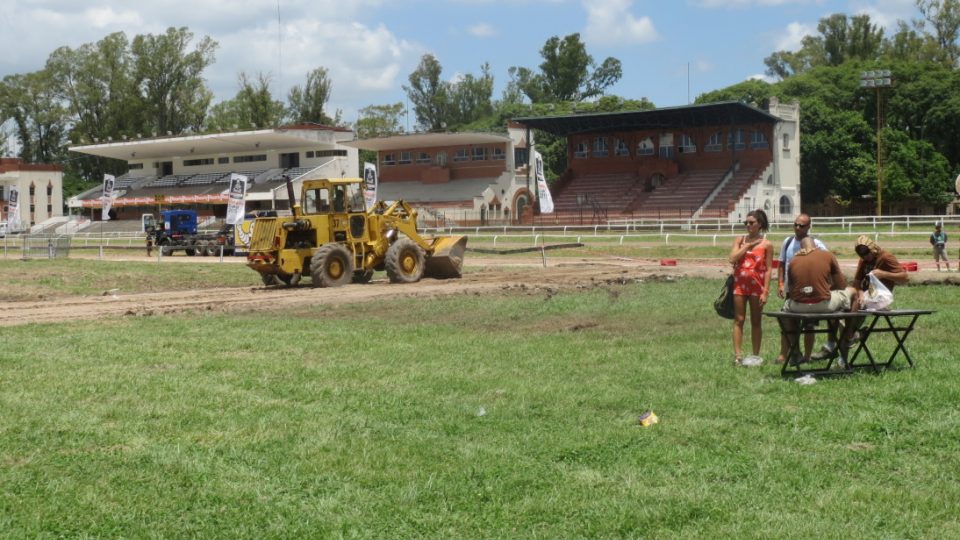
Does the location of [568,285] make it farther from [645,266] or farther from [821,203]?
[821,203]

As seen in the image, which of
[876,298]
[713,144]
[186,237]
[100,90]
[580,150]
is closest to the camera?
[876,298]

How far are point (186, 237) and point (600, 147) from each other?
38.8m

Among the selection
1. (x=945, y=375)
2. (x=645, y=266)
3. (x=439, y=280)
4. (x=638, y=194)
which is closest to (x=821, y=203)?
(x=638, y=194)

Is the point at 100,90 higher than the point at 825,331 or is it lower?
higher

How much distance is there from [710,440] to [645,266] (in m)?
26.6

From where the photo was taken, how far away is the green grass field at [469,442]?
6.93 metres

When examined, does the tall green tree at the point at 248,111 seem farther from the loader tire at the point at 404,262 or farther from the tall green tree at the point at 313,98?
the loader tire at the point at 404,262

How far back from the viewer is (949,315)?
55.0ft

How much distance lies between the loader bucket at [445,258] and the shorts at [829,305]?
19.6 meters

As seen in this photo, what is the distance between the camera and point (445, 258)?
30828 mm

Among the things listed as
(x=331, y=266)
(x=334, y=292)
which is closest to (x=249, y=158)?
(x=331, y=266)

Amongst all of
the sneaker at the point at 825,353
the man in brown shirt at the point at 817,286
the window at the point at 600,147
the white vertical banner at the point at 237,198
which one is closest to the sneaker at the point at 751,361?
the sneaker at the point at 825,353

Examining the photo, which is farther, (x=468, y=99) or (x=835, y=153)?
(x=468, y=99)

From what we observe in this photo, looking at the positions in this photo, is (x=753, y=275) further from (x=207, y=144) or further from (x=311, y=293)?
(x=207, y=144)
